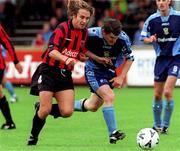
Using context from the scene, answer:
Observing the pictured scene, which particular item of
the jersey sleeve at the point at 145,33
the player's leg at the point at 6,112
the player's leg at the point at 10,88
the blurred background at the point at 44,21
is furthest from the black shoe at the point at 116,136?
the blurred background at the point at 44,21

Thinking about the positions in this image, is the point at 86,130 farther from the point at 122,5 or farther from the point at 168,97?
the point at 122,5

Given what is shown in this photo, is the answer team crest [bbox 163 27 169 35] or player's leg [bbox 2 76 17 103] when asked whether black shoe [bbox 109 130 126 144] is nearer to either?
team crest [bbox 163 27 169 35]

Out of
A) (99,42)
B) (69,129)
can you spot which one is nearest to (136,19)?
(69,129)

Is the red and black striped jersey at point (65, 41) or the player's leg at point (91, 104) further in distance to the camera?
the player's leg at point (91, 104)

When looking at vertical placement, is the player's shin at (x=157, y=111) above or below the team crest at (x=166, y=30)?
below

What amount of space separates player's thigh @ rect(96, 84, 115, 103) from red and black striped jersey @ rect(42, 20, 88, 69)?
647 millimetres

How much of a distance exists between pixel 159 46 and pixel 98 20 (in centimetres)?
1370

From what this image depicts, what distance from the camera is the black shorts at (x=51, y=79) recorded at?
982cm

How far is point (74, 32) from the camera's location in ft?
32.5

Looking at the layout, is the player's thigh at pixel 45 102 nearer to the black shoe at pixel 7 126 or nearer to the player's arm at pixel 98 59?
the player's arm at pixel 98 59

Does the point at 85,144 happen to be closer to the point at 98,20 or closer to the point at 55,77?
the point at 55,77

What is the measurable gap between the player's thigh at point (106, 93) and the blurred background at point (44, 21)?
1081cm

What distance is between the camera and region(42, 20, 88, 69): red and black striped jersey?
9.71 metres

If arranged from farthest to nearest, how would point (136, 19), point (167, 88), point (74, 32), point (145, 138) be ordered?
1. point (136, 19)
2. point (167, 88)
3. point (74, 32)
4. point (145, 138)
